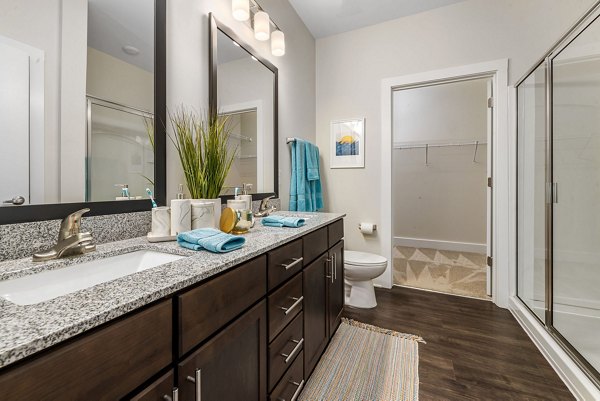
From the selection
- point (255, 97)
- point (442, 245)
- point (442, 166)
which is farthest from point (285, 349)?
point (442, 166)

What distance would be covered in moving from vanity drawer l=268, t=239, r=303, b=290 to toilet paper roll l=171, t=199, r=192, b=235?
372 mm

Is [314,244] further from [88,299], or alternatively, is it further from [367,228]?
[367,228]

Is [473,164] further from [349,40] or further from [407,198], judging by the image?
[349,40]

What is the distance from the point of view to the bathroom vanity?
38 centimetres

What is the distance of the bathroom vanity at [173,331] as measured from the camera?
1.26 ft

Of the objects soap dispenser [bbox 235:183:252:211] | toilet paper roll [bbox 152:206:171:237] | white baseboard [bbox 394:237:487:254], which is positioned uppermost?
soap dispenser [bbox 235:183:252:211]

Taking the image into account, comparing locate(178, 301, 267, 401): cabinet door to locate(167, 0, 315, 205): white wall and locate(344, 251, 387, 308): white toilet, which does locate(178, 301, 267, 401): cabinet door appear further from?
locate(344, 251, 387, 308): white toilet

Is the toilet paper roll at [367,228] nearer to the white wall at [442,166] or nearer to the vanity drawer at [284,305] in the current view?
the white wall at [442,166]

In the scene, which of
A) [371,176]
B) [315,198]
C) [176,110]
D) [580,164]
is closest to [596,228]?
[580,164]

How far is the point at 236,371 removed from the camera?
771mm

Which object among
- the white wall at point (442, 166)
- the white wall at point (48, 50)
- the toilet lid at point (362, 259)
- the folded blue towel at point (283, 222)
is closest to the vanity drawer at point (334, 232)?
the folded blue towel at point (283, 222)

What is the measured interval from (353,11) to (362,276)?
2.33 m

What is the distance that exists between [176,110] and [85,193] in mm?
538

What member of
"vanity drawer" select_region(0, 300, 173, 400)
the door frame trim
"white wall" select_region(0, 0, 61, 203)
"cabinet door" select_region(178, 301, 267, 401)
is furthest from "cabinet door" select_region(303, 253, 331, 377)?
the door frame trim
